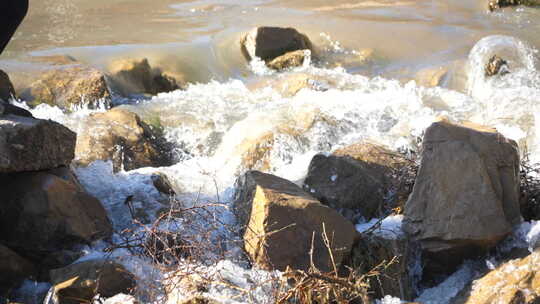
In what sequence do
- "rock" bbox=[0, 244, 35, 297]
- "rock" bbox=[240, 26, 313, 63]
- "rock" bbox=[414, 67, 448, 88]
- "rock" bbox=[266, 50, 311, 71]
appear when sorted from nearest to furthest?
"rock" bbox=[0, 244, 35, 297] → "rock" bbox=[414, 67, 448, 88] → "rock" bbox=[266, 50, 311, 71] → "rock" bbox=[240, 26, 313, 63]

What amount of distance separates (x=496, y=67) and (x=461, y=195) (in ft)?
11.4

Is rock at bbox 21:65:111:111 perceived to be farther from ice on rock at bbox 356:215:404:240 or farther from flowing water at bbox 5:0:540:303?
ice on rock at bbox 356:215:404:240

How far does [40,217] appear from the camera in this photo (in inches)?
117

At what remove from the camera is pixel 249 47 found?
7.12 meters

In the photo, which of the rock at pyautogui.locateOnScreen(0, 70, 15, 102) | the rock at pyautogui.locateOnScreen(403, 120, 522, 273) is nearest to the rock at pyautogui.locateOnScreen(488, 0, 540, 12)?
the rock at pyautogui.locateOnScreen(403, 120, 522, 273)

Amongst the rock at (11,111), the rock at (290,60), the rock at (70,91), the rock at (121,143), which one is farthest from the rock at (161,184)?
the rock at (290,60)

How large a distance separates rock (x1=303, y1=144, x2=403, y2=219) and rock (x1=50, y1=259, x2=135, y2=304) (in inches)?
46.6

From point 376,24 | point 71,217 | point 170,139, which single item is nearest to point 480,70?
point 376,24

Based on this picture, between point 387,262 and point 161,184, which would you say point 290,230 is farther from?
point 161,184

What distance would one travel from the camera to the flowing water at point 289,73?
4.41 meters

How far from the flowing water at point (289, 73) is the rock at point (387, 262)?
63 cm

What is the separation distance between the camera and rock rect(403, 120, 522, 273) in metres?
2.95

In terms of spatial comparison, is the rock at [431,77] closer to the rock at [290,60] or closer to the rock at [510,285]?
the rock at [290,60]

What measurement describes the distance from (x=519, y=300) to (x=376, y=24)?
232 inches
